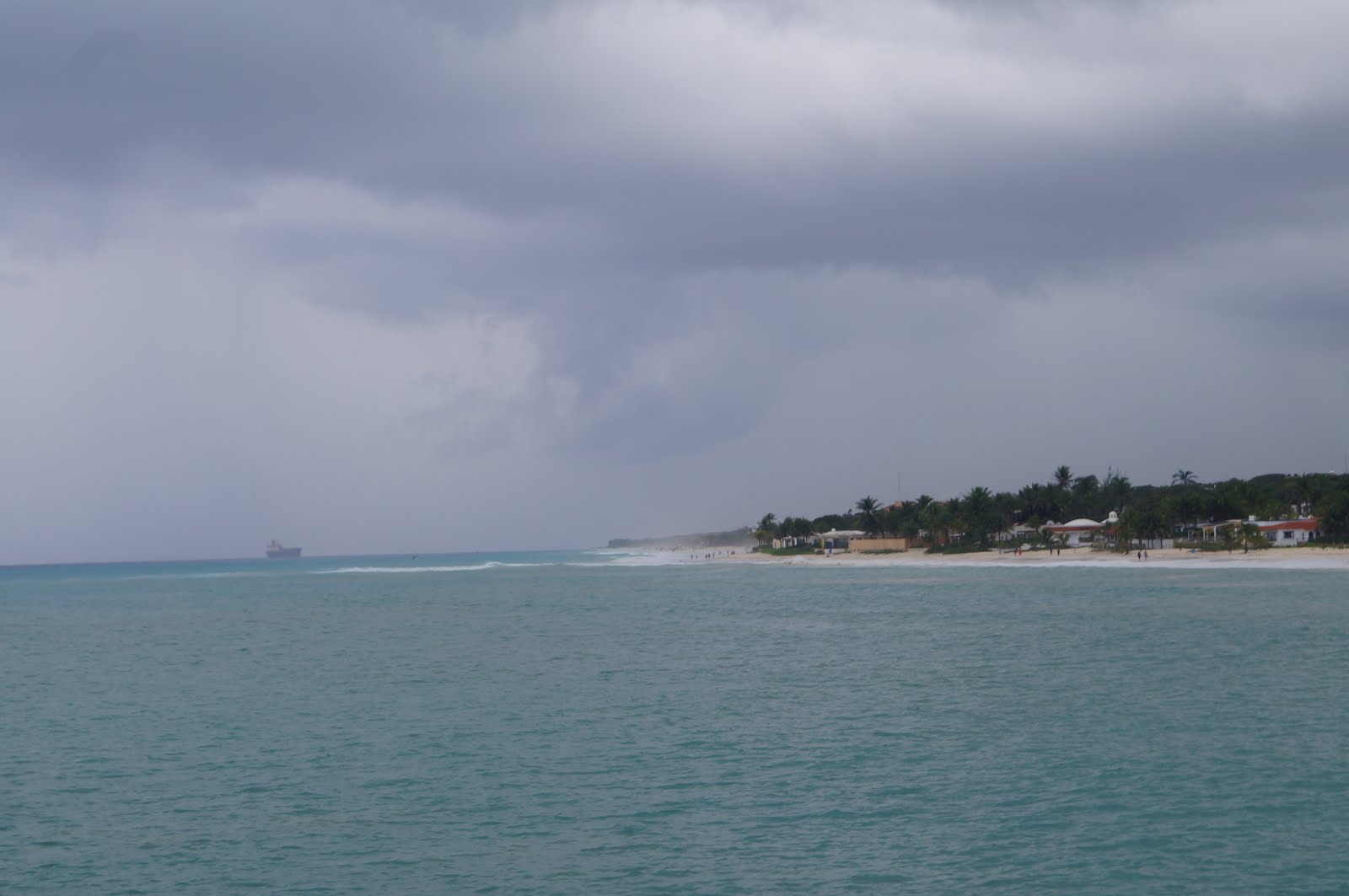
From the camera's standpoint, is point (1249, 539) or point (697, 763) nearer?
point (697, 763)

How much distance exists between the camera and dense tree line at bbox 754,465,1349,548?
138 meters

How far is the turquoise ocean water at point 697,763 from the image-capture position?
695 inches

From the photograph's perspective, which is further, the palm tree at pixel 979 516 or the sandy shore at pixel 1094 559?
the palm tree at pixel 979 516

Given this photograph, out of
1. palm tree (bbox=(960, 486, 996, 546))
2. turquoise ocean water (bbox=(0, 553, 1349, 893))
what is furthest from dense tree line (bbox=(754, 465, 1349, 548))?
turquoise ocean water (bbox=(0, 553, 1349, 893))

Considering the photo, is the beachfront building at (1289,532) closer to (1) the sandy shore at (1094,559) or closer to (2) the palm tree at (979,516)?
(1) the sandy shore at (1094,559)

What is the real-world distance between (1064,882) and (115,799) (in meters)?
17.5

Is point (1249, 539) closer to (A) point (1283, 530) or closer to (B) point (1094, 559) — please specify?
(A) point (1283, 530)

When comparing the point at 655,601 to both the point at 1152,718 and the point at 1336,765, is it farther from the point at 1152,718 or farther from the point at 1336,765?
the point at 1336,765

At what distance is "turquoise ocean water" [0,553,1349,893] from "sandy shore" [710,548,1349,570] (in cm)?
5943

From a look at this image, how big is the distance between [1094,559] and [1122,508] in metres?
46.2

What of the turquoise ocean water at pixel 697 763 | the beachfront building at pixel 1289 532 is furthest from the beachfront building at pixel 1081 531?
the turquoise ocean water at pixel 697 763

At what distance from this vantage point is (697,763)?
24750 millimetres

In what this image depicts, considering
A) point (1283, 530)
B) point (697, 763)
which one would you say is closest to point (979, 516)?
point (1283, 530)

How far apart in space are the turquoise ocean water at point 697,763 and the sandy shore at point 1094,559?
59434 millimetres
